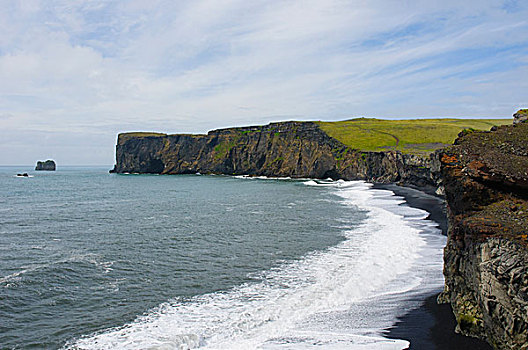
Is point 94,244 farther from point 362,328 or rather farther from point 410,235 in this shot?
point 410,235

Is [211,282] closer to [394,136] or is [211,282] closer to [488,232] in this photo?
[488,232]

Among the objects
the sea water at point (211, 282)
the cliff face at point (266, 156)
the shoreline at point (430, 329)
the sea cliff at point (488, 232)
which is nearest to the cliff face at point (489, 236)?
the sea cliff at point (488, 232)

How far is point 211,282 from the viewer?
64.8 ft

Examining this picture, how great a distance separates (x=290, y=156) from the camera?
5344 inches

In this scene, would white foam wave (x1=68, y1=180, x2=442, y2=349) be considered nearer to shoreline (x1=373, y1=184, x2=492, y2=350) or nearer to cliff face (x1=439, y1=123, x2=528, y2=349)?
shoreline (x1=373, y1=184, x2=492, y2=350)

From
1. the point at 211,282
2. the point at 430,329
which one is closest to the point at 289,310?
the point at 211,282

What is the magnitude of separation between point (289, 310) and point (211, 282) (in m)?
5.32

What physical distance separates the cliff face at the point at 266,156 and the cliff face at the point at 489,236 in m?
67.2

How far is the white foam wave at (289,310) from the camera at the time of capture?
42.9ft

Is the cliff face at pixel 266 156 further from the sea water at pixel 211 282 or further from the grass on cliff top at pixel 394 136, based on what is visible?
the sea water at pixel 211 282

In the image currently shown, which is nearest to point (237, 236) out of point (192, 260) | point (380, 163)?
point (192, 260)

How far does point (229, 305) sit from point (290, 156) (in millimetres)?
120291

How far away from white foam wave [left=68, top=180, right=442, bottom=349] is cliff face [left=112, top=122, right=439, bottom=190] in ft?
206

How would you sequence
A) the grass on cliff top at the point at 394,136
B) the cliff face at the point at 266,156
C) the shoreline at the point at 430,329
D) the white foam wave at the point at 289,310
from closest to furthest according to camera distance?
the shoreline at the point at 430,329 → the white foam wave at the point at 289,310 → the cliff face at the point at 266,156 → the grass on cliff top at the point at 394,136
